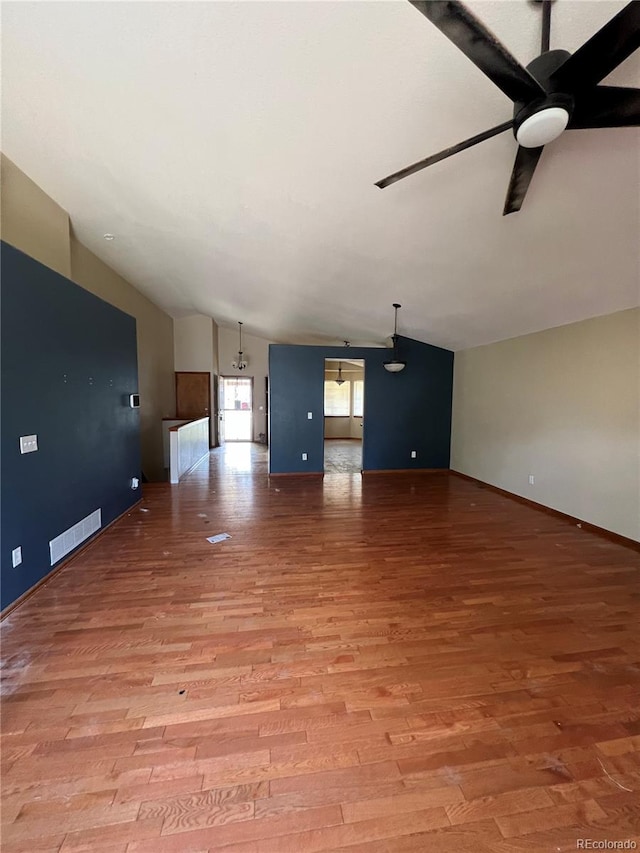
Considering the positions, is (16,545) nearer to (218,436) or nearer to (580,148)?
(580,148)

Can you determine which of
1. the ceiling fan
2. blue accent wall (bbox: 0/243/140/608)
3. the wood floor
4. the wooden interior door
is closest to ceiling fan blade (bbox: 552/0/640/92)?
the ceiling fan

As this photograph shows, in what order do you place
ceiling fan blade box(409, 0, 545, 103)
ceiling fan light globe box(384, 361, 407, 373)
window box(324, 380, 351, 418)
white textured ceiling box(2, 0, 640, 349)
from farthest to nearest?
window box(324, 380, 351, 418) < ceiling fan light globe box(384, 361, 407, 373) < white textured ceiling box(2, 0, 640, 349) < ceiling fan blade box(409, 0, 545, 103)

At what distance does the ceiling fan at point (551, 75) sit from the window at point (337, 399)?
973cm

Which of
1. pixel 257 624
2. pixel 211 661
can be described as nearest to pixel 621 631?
pixel 257 624

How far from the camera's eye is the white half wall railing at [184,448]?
18.9ft

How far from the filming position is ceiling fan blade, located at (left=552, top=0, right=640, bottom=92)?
3.72 feet

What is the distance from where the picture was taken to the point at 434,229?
2955mm

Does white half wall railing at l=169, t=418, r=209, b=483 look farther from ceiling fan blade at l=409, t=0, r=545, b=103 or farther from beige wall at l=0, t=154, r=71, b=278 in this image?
ceiling fan blade at l=409, t=0, r=545, b=103

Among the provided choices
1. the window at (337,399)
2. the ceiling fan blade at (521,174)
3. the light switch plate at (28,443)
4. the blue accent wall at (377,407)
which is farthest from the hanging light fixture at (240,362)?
the ceiling fan blade at (521,174)

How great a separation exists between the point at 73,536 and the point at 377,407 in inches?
201

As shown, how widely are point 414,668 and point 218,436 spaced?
923 cm

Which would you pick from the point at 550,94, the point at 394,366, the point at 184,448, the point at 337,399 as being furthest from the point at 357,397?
the point at 550,94

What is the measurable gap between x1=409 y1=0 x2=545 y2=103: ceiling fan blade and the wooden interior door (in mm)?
8864

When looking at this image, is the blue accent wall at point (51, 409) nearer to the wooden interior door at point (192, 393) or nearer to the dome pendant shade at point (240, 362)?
the wooden interior door at point (192, 393)
